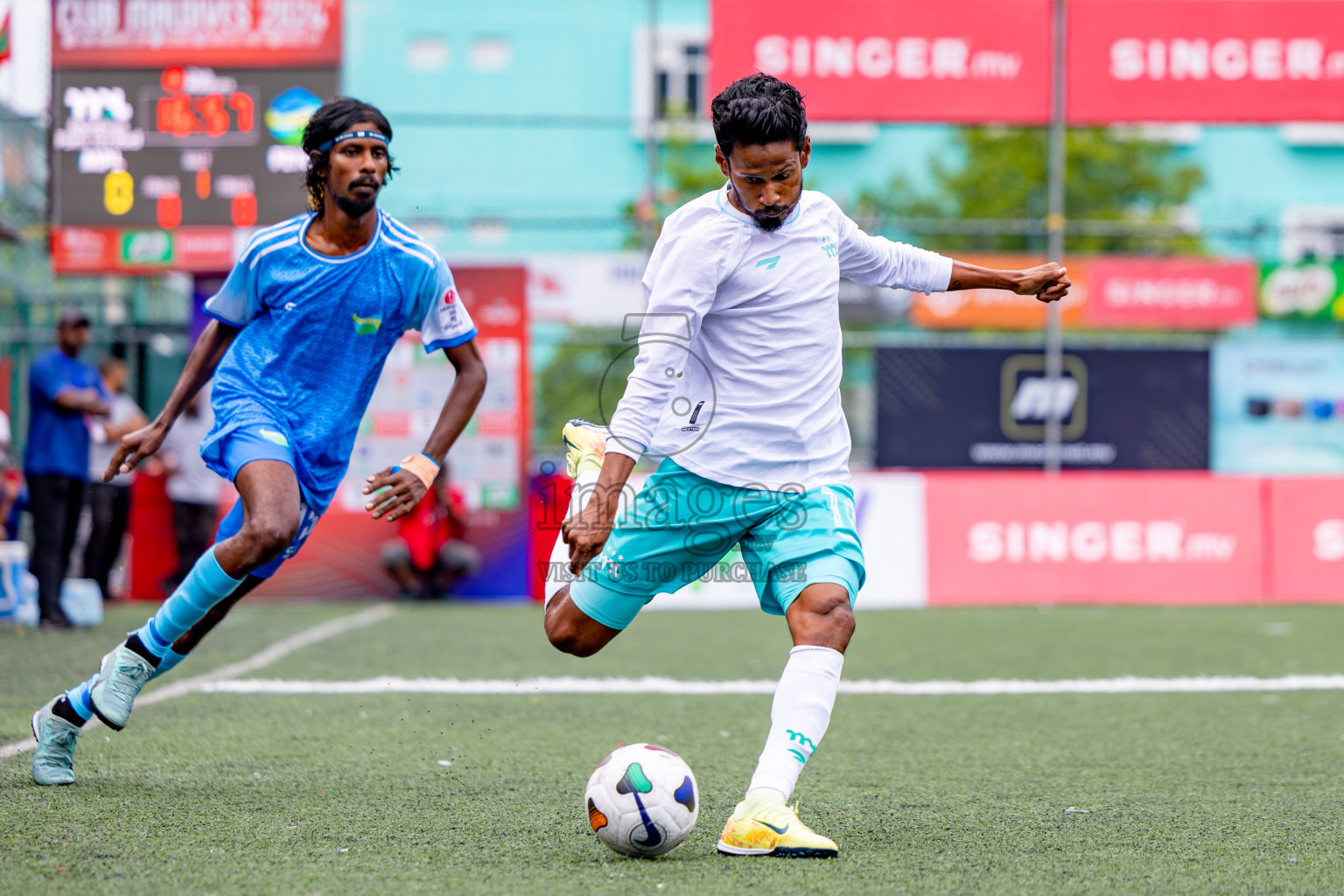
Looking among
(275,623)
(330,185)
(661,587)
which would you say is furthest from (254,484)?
(275,623)

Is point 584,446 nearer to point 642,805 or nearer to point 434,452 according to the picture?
point 434,452

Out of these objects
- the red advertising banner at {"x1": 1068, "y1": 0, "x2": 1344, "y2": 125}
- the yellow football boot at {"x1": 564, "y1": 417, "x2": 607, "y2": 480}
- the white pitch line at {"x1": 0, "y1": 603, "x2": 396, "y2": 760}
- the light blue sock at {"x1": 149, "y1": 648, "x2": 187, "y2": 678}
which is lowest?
the white pitch line at {"x1": 0, "y1": 603, "x2": 396, "y2": 760}

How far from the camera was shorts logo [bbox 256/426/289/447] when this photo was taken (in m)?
4.12

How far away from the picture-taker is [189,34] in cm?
1074

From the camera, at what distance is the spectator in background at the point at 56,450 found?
8.97m

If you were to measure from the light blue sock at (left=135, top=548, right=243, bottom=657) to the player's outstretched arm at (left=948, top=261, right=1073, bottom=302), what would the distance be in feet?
7.39

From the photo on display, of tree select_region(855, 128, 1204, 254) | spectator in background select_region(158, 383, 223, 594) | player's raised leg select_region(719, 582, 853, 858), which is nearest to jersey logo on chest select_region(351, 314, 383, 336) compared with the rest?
player's raised leg select_region(719, 582, 853, 858)

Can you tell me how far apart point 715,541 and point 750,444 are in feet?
0.92

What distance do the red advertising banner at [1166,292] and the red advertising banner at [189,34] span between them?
24.8ft

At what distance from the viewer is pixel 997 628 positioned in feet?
30.4

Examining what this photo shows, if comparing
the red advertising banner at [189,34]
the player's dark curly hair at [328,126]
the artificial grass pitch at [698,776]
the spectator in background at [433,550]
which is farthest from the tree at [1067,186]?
the player's dark curly hair at [328,126]

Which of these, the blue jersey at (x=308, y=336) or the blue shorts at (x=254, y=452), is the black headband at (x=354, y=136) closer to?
the blue jersey at (x=308, y=336)

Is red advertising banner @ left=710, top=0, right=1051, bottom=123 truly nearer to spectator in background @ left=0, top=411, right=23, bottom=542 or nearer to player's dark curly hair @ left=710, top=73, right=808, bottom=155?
spectator in background @ left=0, top=411, right=23, bottom=542

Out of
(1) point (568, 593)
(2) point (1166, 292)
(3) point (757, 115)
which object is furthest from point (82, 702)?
(2) point (1166, 292)
